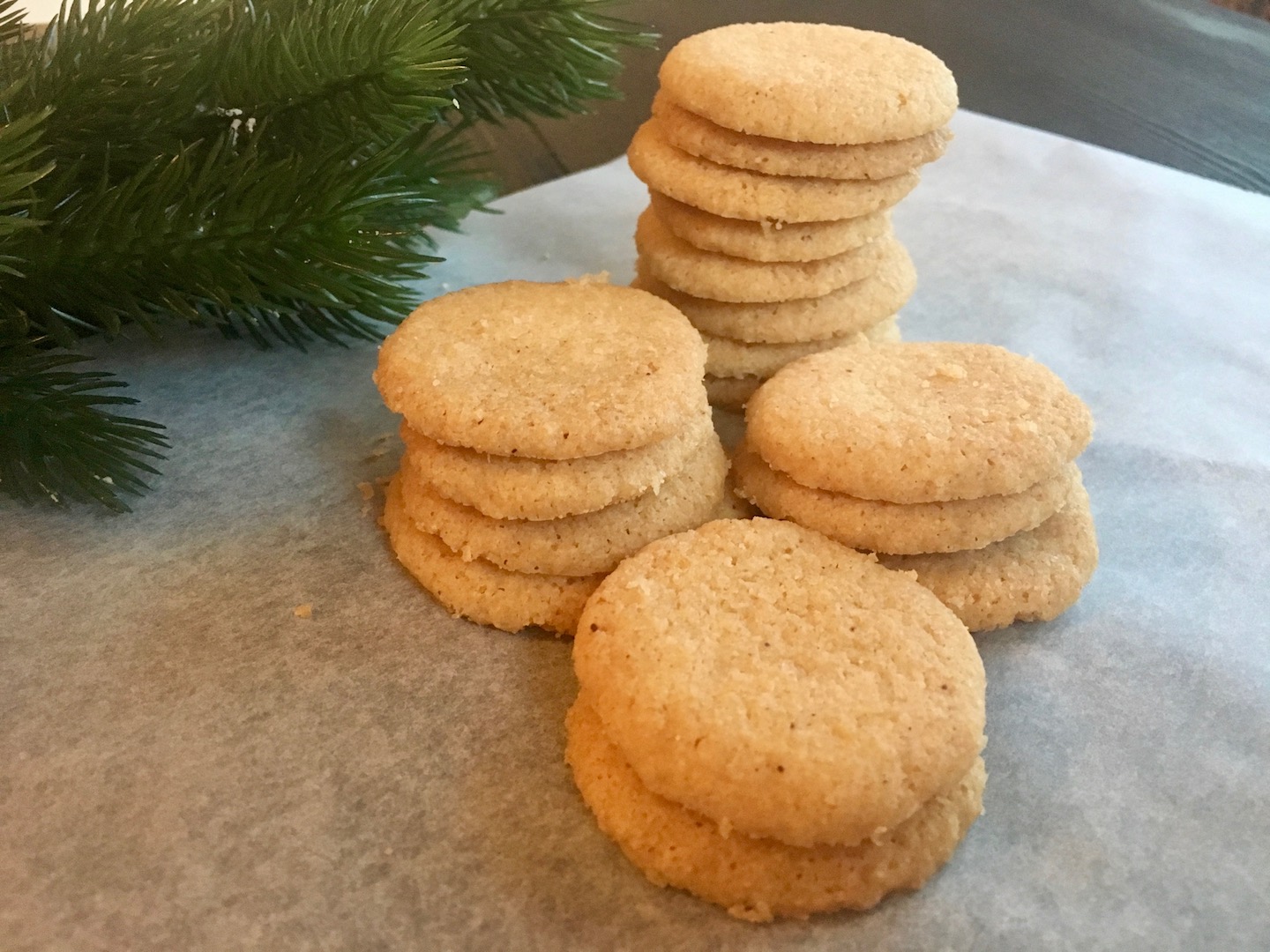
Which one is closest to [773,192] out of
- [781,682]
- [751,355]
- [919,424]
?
[751,355]

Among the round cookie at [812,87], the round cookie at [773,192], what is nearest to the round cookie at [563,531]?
the round cookie at [773,192]

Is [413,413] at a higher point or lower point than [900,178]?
lower

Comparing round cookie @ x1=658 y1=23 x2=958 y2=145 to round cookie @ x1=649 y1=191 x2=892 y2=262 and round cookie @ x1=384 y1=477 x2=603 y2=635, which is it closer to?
round cookie @ x1=649 y1=191 x2=892 y2=262

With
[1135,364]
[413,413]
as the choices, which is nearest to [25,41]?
[413,413]

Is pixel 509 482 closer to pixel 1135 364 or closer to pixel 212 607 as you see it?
pixel 212 607

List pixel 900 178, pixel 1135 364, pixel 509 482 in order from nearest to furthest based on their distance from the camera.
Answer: pixel 509 482
pixel 900 178
pixel 1135 364

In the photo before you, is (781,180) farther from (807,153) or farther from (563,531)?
(563,531)

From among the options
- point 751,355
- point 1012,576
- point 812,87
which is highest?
point 812,87
